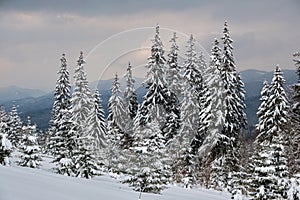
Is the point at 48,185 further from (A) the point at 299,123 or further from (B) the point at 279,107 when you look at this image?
(B) the point at 279,107

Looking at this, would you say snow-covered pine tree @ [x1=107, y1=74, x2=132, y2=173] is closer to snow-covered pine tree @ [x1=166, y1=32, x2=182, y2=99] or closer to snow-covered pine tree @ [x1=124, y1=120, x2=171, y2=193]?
snow-covered pine tree @ [x1=166, y1=32, x2=182, y2=99]

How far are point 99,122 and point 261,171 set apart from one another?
22120 millimetres

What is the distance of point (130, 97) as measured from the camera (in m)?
45.0

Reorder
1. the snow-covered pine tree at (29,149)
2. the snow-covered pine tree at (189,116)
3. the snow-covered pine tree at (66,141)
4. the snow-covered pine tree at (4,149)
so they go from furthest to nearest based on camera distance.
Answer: the snow-covered pine tree at (189,116)
the snow-covered pine tree at (66,141)
the snow-covered pine tree at (29,149)
the snow-covered pine tree at (4,149)

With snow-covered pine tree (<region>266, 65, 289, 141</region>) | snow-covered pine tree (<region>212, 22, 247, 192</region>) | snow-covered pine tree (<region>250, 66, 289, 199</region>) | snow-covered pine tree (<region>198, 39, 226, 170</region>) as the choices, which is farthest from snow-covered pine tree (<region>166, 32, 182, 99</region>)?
snow-covered pine tree (<region>250, 66, 289, 199</region>)

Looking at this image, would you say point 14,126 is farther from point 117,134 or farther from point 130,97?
point 117,134

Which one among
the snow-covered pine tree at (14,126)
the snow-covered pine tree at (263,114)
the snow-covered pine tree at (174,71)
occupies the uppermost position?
the snow-covered pine tree at (174,71)

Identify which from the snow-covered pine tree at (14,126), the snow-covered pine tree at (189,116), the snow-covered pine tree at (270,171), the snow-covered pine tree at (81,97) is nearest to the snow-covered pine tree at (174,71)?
the snow-covered pine tree at (189,116)

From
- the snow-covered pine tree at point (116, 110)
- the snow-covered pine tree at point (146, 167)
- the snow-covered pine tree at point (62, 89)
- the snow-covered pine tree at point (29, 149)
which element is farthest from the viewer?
the snow-covered pine tree at point (62, 89)

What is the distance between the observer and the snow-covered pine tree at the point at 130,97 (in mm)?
43719

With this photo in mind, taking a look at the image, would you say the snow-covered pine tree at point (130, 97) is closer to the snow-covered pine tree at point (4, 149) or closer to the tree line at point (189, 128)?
the tree line at point (189, 128)

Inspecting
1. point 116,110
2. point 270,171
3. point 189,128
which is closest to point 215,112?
point 189,128

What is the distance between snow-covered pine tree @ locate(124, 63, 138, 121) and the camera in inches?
1721

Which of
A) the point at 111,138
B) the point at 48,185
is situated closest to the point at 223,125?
the point at 111,138
